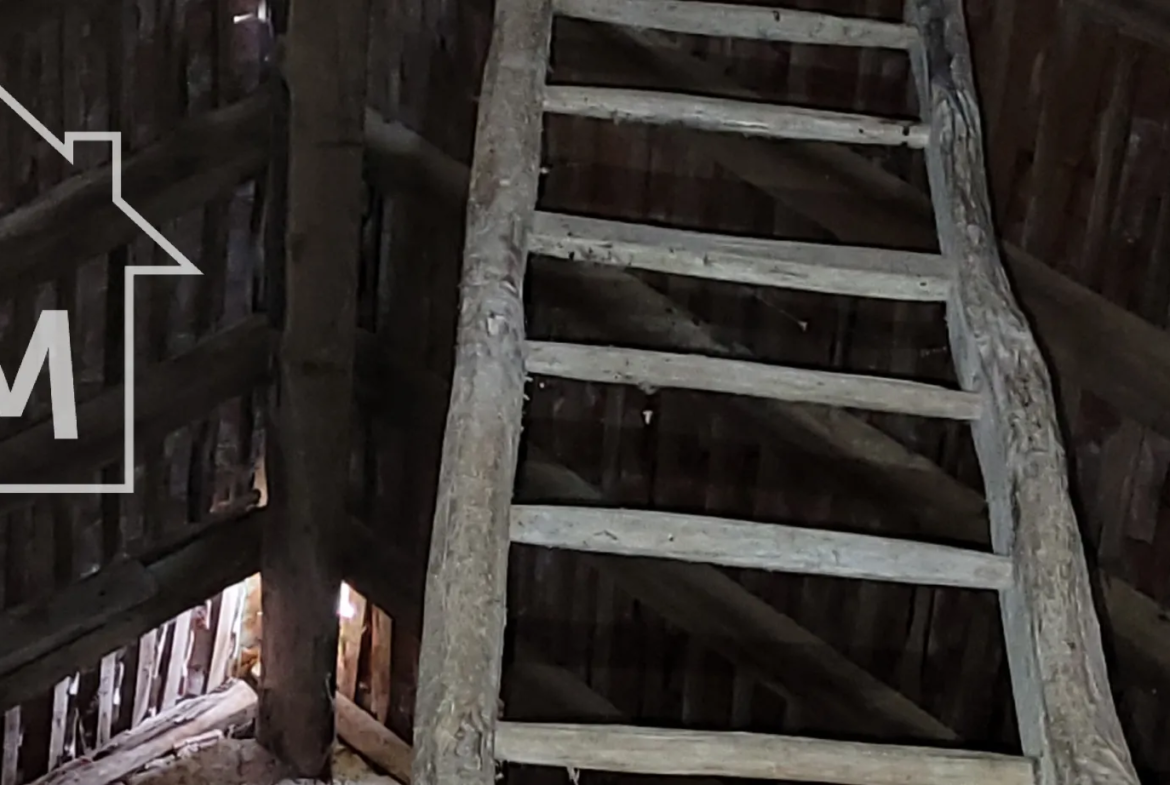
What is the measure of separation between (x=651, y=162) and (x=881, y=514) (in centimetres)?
63

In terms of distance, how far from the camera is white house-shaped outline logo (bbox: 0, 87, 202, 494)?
244 cm

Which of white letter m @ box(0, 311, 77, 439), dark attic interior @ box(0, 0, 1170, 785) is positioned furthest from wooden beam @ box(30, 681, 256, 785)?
white letter m @ box(0, 311, 77, 439)

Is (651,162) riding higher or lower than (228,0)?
lower

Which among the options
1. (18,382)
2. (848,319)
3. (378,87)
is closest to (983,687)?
(848,319)

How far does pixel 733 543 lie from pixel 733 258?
351 millimetres

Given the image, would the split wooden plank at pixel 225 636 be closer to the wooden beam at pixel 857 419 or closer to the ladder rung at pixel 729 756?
the wooden beam at pixel 857 419

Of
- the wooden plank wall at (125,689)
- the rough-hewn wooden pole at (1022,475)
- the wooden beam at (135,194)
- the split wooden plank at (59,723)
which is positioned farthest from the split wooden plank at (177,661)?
the rough-hewn wooden pole at (1022,475)

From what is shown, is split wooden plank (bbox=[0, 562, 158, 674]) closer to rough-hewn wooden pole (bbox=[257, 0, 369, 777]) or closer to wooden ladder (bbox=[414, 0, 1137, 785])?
rough-hewn wooden pole (bbox=[257, 0, 369, 777])

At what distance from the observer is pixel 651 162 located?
2.41 meters

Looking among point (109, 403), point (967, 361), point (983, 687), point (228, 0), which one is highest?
point (228, 0)

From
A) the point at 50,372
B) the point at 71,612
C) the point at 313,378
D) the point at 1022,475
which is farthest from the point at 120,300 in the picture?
the point at 1022,475

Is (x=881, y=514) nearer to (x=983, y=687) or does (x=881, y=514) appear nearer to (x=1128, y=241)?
(x=983, y=687)

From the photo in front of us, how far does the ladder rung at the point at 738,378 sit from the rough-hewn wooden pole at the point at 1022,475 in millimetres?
62

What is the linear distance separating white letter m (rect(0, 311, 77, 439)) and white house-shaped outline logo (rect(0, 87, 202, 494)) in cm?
10
